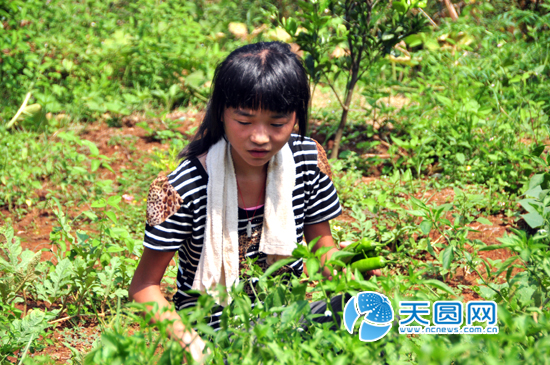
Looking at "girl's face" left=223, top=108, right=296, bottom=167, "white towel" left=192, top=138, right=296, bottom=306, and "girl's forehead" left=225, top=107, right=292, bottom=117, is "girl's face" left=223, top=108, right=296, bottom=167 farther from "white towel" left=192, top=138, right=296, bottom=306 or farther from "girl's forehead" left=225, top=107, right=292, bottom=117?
"white towel" left=192, top=138, right=296, bottom=306

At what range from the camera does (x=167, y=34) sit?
5645 millimetres

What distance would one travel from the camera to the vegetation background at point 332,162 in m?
1.16

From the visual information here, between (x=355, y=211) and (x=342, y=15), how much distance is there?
4.78 feet

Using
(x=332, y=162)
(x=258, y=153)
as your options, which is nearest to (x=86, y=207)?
(x=332, y=162)

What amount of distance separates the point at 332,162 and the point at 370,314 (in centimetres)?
258

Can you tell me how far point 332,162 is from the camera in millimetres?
3744

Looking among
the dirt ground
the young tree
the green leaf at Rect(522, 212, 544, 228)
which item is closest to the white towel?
the dirt ground

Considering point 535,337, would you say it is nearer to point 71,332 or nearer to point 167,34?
point 71,332

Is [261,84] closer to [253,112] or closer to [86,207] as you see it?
[253,112]

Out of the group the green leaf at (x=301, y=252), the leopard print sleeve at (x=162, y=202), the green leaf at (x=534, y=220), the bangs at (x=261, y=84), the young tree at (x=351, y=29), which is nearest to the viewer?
the green leaf at (x=301, y=252)

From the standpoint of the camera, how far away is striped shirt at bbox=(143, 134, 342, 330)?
1771 millimetres

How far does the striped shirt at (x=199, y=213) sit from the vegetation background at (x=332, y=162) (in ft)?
0.74

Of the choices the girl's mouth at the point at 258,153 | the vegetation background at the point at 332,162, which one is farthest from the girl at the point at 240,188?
the vegetation background at the point at 332,162

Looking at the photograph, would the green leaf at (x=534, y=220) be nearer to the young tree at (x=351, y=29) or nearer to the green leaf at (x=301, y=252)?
the green leaf at (x=301, y=252)
